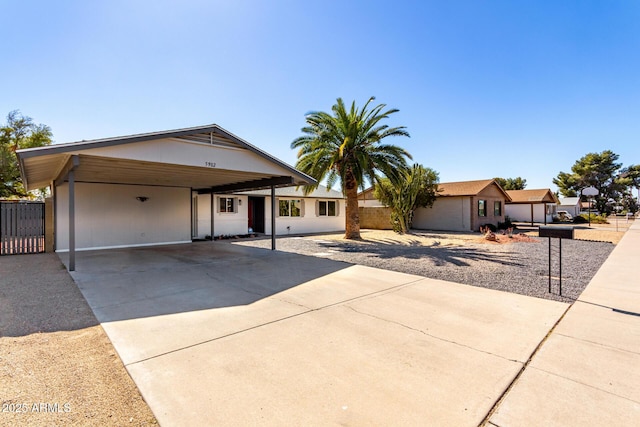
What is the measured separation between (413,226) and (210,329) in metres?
23.8

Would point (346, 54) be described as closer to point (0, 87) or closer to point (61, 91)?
point (61, 91)

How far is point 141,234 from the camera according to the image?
1422 cm

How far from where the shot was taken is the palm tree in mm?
15430

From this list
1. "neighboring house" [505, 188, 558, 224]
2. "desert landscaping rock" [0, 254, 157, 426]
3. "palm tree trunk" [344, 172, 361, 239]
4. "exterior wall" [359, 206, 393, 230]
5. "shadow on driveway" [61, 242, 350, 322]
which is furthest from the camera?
"neighboring house" [505, 188, 558, 224]

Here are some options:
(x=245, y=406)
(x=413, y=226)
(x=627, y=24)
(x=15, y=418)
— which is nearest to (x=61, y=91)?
(x=15, y=418)

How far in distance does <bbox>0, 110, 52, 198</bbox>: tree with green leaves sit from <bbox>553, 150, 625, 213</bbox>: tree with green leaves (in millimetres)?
72189

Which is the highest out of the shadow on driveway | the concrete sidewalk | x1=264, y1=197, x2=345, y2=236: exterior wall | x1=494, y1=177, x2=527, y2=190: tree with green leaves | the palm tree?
x1=494, y1=177, x2=527, y2=190: tree with green leaves

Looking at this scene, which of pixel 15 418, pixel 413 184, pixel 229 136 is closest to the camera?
pixel 15 418

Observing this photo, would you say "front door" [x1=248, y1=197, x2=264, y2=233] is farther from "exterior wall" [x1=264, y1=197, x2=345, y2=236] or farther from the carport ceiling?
the carport ceiling

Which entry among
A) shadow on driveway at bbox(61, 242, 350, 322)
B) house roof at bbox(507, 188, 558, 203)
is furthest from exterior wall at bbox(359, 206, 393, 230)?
house roof at bbox(507, 188, 558, 203)

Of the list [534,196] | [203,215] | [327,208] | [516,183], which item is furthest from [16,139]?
[516,183]

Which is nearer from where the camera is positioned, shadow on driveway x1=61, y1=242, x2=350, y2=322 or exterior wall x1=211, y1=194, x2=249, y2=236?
shadow on driveway x1=61, y1=242, x2=350, y2=322

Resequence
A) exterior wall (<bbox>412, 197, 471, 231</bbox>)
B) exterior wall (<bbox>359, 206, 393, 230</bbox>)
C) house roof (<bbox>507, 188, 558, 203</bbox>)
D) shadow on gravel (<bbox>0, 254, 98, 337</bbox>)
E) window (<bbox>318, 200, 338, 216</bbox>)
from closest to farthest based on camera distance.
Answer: shadow on gravel (<bbox>0, 254, 98, 337</bbox>) < window (<bbox>318, 200, 338, 216</bbox>) < exterior wall (<bbox>412, 197, 471, 231</bbox>) < exterior wall (<bbox>359, 206, 393, 230</bbox>) < house roof (<bbox>507, 188, 558, 203</bbox>)

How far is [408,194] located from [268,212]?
9.55 meters
